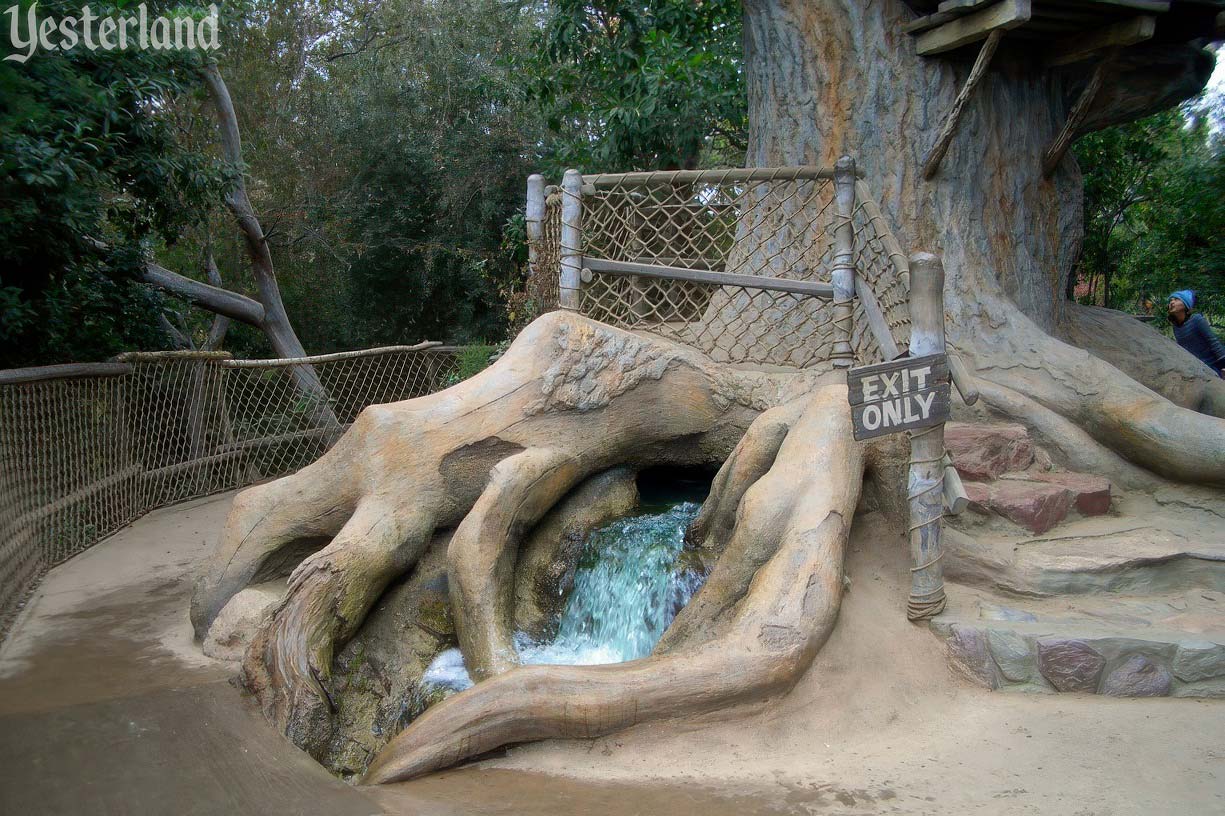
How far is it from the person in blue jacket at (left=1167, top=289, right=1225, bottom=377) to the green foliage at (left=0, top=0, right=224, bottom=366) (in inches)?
283

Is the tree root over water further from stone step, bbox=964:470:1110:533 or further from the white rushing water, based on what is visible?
stone step, bbox=964:470:1110:533

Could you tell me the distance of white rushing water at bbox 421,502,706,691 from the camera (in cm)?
423

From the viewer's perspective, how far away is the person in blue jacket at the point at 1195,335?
6.78 m

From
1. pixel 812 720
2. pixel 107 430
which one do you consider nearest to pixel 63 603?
pixel 107 430

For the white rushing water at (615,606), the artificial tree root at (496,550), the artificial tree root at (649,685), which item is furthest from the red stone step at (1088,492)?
the artificial tree root at (496,550)

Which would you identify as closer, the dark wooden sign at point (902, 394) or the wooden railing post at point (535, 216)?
the dark wooden sign at point (902, 394)

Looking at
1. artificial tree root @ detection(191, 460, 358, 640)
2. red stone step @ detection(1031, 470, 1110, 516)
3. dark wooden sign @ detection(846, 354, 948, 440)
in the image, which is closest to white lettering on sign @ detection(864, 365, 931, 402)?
dark wooden sign @ detection(846, 354, 948, 440)

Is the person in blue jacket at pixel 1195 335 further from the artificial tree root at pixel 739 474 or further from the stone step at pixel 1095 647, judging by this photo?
the artificial tree root at pixel 739 474

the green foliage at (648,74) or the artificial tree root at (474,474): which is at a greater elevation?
the green foliage at (648,74)

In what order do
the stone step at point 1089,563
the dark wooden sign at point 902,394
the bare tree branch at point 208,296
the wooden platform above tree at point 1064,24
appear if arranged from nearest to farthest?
the dark wooden sign at point 902,394, the stone step at point 1089,563, the wooden platform above tree at point 1064,24, the bare tree branch at point 208,296

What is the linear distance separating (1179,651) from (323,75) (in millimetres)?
12569

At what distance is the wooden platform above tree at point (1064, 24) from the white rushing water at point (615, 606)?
3155 millimetres

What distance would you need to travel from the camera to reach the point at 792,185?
19.3 ft

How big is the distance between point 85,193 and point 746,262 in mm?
3991
